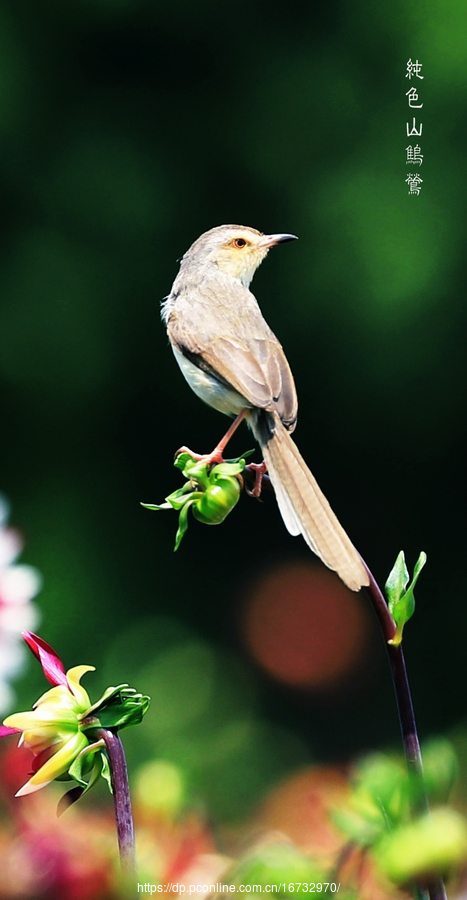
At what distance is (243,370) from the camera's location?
50.3 inches

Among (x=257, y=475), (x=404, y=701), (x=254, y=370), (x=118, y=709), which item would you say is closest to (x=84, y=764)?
(x=118, y=709)

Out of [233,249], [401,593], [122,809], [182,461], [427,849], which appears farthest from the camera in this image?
[233,249]

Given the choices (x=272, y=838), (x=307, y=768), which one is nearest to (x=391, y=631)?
(x=272, y=838)

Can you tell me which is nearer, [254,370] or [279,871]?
[279,871]

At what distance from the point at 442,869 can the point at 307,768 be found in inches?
117

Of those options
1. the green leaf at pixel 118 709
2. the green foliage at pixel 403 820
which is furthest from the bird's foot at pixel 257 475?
the green foliage at pixel 403 820

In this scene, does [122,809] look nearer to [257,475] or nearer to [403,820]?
[403,820]

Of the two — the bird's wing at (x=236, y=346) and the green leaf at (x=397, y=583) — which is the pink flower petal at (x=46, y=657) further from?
the bird's wing at (x=236, y=346)

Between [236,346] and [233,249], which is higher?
[233,249]

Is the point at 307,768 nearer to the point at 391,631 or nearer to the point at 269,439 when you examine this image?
the point at 269,439

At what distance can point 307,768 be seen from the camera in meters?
3.19

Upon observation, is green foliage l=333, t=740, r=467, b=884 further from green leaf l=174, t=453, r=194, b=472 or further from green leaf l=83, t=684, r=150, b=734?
green leaf l=174, t=453, r=194, b=472

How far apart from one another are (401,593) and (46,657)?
23 cm

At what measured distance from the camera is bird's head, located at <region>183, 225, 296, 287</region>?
180 centimetres
